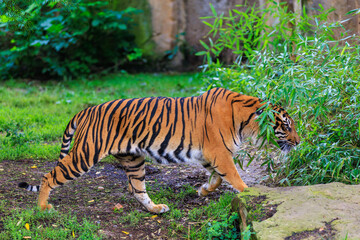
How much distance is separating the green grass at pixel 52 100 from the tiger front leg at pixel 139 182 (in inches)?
67.0

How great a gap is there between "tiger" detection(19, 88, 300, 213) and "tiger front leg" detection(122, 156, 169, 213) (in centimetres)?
1

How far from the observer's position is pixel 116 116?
4.50 metres

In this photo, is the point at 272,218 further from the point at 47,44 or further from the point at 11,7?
the point at 47,44

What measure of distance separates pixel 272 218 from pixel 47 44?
8726mm

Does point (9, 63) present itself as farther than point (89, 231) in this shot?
Yes

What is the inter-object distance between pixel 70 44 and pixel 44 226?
766 centimetres

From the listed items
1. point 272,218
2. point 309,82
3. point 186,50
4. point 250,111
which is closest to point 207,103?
point 250,111

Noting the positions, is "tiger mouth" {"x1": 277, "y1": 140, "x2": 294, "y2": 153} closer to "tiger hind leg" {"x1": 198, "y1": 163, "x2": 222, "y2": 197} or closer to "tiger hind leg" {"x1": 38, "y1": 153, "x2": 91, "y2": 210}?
"tiger hind leg" {"x1": 198, "y1": 163, "x2": 222, "y2": 197}

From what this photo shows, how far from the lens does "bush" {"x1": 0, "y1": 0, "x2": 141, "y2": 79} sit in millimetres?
10516

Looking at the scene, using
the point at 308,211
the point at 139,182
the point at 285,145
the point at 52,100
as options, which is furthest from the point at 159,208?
the point at 52,100

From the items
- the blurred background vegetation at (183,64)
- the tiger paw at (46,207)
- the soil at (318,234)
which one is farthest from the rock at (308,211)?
the tiger paw at (46,207)

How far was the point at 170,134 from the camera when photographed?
4.45 m

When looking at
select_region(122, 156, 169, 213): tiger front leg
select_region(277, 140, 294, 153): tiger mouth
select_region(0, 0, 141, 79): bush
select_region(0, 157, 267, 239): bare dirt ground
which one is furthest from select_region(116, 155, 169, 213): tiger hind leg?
select_region(0, 0, 141, 79): bush

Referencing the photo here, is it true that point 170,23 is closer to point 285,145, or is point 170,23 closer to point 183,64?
point 183,64
